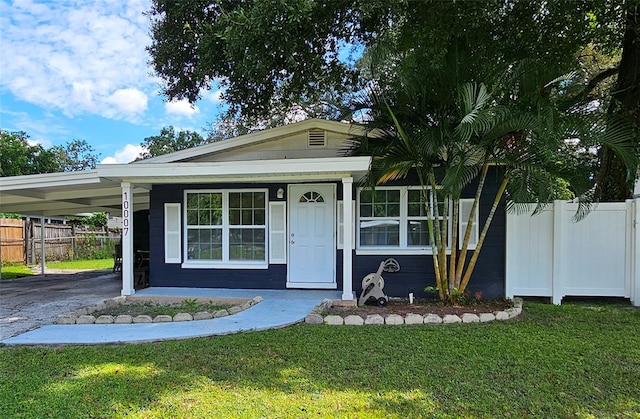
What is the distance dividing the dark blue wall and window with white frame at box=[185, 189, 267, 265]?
179 mm

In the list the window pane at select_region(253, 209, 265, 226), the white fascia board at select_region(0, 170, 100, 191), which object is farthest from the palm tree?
the white fascia board at select_region(0, 170, 100, 191)

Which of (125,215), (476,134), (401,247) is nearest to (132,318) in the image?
(125,215)

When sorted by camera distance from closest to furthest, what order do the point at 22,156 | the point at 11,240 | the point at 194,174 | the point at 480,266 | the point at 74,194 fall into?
the point at 194,174, the point at 480,266, the point at 74,194, the point at 11,240, the point at 22,156

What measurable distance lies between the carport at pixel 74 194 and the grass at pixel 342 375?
284 centimetres

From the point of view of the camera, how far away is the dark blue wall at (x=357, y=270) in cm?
720

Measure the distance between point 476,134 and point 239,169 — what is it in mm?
3658

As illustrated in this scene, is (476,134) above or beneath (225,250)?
above

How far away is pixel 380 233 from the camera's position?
750 cm

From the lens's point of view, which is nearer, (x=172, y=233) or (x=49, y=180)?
(x=49, y=180)

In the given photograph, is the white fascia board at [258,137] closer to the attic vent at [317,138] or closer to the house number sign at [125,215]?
the attic vent at [317,138]

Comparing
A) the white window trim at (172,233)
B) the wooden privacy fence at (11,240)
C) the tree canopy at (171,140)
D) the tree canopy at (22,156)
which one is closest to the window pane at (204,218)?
the white window trim at (172,233)

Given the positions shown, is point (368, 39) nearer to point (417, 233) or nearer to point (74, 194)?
point (417, 233)

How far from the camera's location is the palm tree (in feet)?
17.3

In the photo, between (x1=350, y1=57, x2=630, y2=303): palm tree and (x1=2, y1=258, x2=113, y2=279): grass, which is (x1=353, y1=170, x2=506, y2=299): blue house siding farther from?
(x1=2, y1=258, x2=113, y2=279): grass
